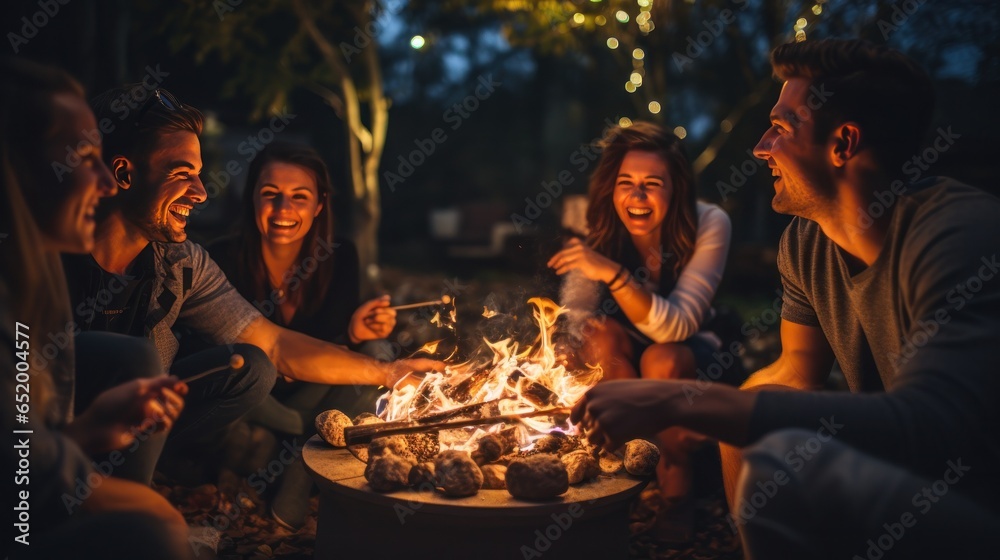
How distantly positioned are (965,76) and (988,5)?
2.34 ft

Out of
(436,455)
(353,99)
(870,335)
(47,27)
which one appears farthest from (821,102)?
(353,99)

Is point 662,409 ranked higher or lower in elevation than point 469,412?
higher

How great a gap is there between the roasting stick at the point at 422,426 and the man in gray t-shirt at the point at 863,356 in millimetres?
544

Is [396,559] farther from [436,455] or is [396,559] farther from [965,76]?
[965,76]

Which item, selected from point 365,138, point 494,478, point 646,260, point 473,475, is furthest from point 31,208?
point 365,138

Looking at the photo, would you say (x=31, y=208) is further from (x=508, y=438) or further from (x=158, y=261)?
(x=508, y=438)

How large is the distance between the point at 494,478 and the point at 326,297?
234 cm

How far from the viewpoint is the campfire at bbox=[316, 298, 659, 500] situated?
2828mm

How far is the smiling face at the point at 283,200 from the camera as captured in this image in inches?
181

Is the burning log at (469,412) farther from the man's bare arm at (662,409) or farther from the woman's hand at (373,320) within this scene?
the woman's hand at (373,320)

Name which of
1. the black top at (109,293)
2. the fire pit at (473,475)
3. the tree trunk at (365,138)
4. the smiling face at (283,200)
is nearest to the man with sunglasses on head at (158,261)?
the black top at (109,293)

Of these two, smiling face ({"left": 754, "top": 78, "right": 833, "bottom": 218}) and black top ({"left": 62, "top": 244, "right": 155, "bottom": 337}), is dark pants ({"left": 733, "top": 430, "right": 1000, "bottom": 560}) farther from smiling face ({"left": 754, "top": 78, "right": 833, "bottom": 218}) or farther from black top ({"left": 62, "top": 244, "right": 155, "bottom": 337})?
black top ({"left": 62, "top": 244, "right": 155, "bottom": 337})

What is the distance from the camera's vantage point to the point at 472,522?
8.88ft

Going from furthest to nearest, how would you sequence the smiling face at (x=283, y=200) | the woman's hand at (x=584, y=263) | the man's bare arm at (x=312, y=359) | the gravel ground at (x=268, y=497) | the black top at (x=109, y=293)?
the smiling face at (x=283, y=200) < the woman's hand at (x=584, y=263) < the man's bare arm at (x=312, y=359) < the gravel ground at (x=268, y=497) < the black top at (x=109, y=293)
